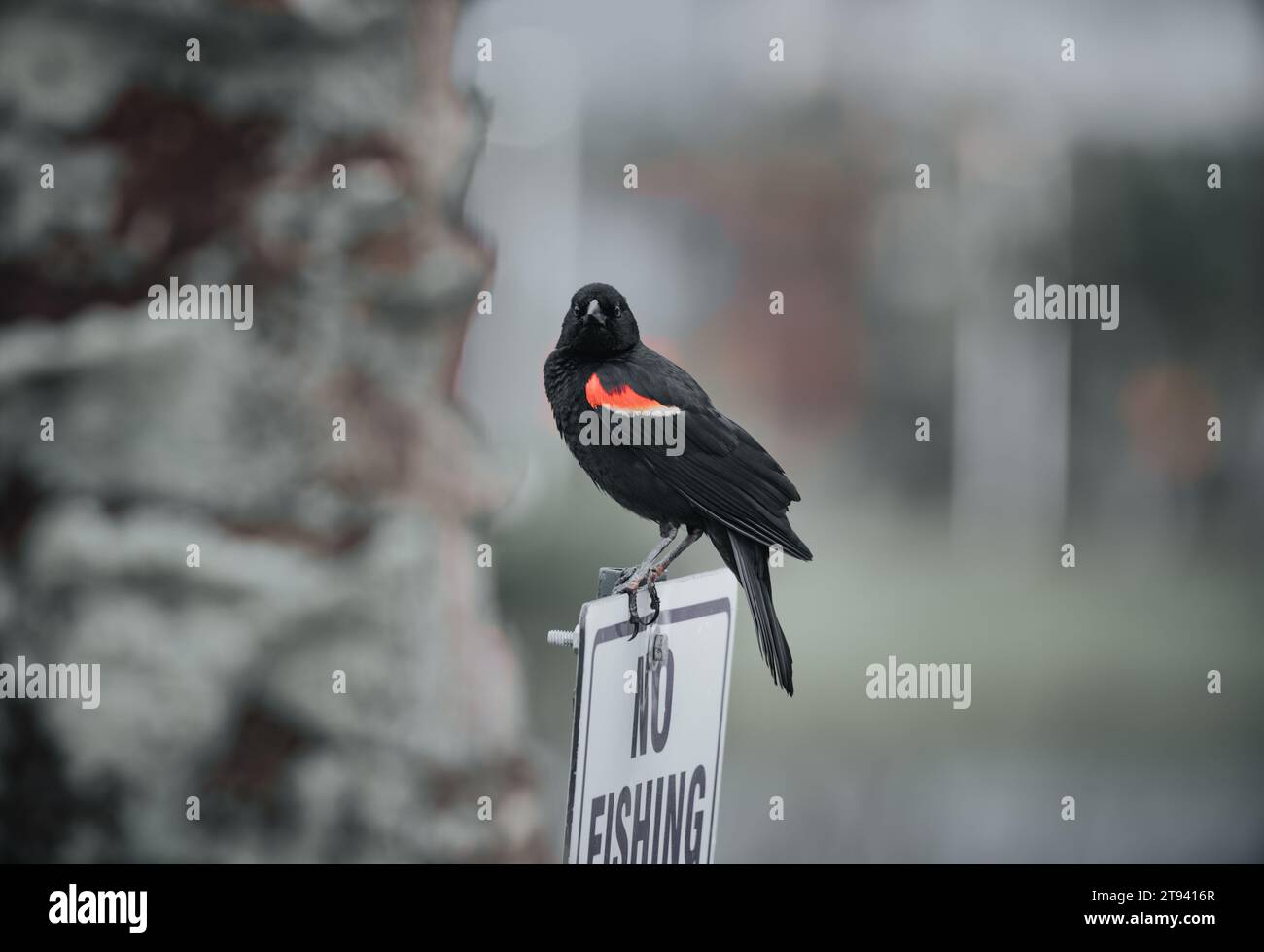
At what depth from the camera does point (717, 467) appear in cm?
284

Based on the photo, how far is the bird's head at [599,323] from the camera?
10.0ft

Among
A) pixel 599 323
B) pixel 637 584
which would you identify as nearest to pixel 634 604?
pixel 637 584

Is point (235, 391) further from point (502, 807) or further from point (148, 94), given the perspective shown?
point (502, 807)

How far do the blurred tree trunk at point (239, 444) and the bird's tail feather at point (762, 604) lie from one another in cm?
153

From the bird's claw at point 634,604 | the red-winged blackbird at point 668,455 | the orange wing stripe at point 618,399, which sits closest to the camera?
the bird's claw at point 634,604

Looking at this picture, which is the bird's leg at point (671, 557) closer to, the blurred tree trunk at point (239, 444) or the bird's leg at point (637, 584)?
the bird's leg at point (637, 584)

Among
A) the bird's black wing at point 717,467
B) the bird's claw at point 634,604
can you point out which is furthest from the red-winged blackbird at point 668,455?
the bird's claw at point 634,604

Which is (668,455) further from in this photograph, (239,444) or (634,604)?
(239,444)

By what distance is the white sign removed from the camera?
197 cm

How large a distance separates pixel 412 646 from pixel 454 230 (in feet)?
4.80

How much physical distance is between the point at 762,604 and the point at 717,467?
0.39 m

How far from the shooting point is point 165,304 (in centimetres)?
409

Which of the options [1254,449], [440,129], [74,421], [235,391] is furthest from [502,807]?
[1254,449]

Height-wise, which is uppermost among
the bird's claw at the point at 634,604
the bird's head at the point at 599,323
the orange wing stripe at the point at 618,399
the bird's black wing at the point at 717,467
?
the bird's head at the point at 599,323
